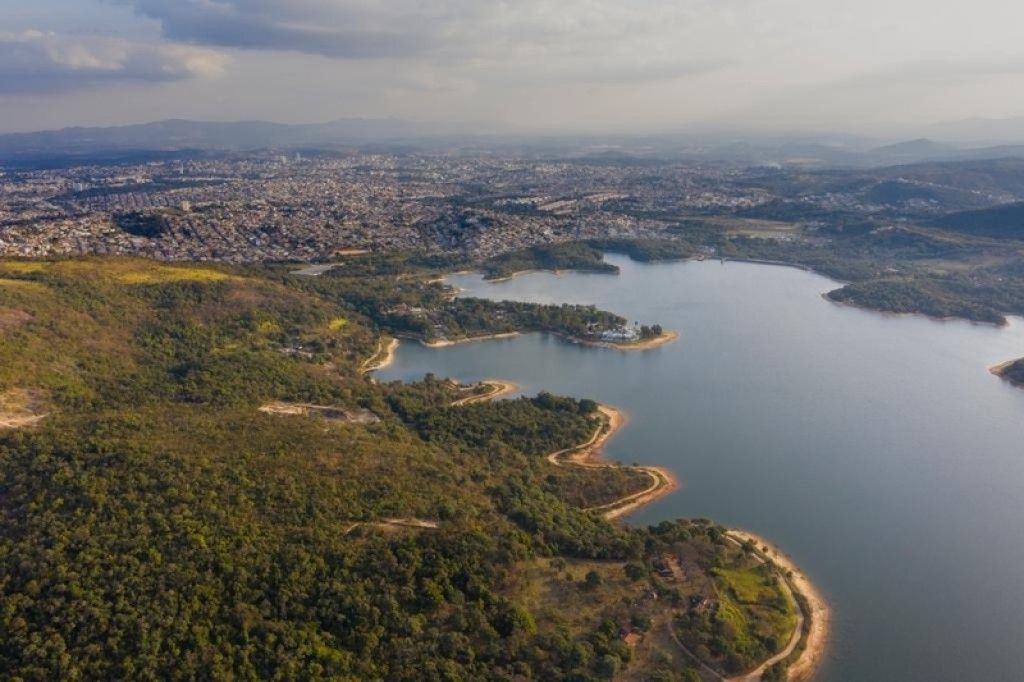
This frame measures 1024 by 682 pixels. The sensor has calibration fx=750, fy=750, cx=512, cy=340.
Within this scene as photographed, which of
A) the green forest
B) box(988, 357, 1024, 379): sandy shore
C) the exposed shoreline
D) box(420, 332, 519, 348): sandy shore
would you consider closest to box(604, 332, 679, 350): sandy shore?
box(420, 332, 519, 348): sandy shore

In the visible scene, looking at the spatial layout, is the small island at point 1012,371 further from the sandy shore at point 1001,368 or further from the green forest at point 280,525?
the green forest at point 280,525

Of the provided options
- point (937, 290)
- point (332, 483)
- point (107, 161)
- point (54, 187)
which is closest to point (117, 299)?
point (332, 483)

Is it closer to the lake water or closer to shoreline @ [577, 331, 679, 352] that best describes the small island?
the lake water

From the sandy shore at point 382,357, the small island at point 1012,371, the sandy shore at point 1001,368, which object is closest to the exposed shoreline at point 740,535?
the sandy shore at point 382,357

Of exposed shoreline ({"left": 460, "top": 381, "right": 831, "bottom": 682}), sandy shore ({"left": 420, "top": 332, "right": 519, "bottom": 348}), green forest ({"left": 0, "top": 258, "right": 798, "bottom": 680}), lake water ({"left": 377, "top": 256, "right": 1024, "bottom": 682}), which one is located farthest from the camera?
sandy shore ({"left": 420, "top": 332, "right": 519, "bottom": 348})

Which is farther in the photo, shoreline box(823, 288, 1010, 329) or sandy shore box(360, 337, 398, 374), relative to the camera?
shoreline box(823, 288, 1010, 329)

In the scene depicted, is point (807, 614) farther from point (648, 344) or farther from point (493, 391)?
point (648, 344)

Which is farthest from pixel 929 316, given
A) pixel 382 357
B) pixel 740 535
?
pixel 382 357
